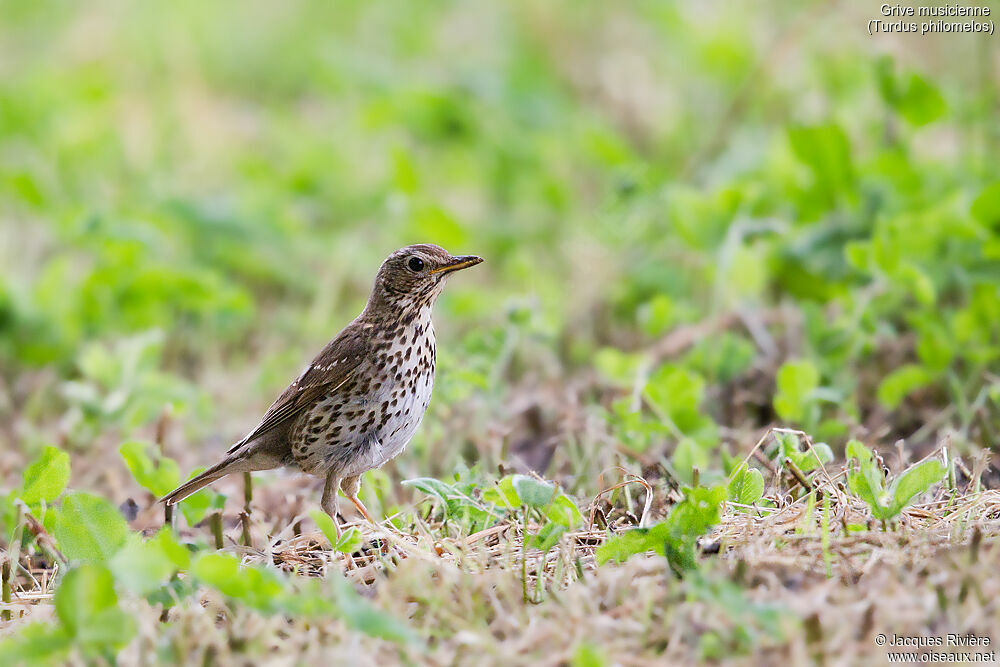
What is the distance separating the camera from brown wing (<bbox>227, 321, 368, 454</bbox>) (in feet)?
15.5

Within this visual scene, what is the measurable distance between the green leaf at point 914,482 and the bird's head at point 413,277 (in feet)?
6.41

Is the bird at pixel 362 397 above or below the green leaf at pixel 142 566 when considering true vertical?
above

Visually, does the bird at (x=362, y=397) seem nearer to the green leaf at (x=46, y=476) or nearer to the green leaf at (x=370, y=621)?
the green leaf at (x=46, y=476)

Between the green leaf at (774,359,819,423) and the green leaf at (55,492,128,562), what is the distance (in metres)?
2.66

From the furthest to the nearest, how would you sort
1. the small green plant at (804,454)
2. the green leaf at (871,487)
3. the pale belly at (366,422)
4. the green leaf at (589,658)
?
the pale belly at (366,422), the small green plant at (804,454), the green leaf at (871,487), the green leaf at (589,658)

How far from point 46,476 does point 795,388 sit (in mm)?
2869

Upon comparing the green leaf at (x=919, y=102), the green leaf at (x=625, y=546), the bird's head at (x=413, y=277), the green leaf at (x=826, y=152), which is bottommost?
the green leaf at (x=625, y=546)

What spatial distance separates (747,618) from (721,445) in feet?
7.41

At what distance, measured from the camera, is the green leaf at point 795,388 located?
504cm

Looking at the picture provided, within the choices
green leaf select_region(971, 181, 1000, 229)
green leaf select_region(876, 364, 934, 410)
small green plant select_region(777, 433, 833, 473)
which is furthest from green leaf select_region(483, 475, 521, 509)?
green leaf select_region(971, 181, 1000, 229)

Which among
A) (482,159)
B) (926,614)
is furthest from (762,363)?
(482,159)

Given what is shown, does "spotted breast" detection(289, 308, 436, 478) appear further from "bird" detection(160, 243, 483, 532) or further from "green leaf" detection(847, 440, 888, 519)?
"green leaf" detection(847, 440, 888, 519)

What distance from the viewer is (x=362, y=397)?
4.66 m

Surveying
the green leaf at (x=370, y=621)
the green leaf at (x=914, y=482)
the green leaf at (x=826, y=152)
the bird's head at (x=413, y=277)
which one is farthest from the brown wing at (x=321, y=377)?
the green leaf at (x=826, y=152)
